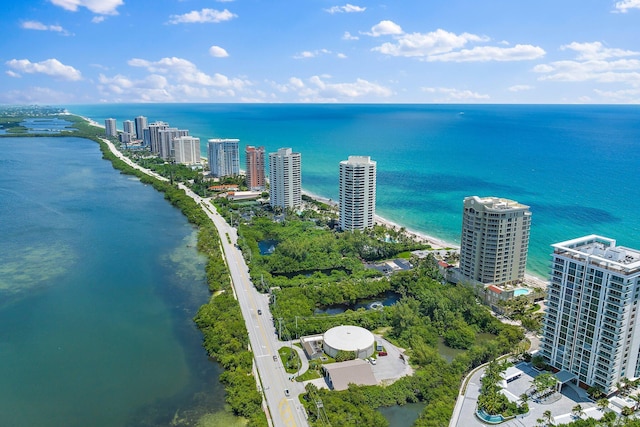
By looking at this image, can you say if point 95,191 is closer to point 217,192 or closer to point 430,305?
point 217,192

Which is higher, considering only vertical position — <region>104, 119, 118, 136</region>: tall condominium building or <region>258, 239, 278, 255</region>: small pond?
<region>104, 119, 118, 136</region>: tall condominium building

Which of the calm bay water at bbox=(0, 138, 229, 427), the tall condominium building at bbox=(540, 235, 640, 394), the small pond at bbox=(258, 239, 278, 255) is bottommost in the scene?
the calm bay water at bbox=(0, 138, 229, 427)

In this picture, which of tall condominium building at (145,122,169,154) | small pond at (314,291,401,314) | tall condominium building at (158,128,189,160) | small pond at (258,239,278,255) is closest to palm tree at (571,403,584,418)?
small pond at (314,291,401,314)

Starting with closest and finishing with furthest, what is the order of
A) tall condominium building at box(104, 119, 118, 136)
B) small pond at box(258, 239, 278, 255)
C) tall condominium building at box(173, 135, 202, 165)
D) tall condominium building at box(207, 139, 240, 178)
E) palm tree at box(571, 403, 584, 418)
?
1. palm tree at box(571, 403, 584, 418)
2. small pond at box(258, 239, 278, 255)
3. tall condominium building at box(207, 139, 240, 178)
4. tall condominium building at box(173, 135, 202, 165)
5. tall condominium building at box(104, 119, 118, 136)

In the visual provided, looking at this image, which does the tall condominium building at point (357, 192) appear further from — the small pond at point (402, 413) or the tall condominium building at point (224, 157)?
the tall condominium building at point (224, 157)

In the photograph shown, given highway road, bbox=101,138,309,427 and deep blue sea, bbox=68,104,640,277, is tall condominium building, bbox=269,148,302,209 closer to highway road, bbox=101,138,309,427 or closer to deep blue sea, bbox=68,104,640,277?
deep blue sea, bbox=68,104,640,277

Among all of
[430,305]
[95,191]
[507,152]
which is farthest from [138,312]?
[507,152]

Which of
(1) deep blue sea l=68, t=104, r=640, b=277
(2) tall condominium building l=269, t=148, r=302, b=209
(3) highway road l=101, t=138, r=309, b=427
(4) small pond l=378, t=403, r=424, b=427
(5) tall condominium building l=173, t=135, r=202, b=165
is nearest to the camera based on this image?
(4) small pond l=378, t=403, r=424, b=427
